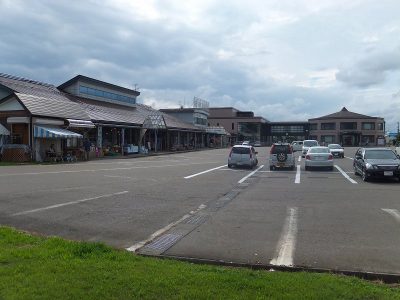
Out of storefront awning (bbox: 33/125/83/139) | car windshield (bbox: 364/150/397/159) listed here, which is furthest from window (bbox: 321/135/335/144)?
car windshield (bbox: 364/150/397/159)

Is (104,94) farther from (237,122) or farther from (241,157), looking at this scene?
(237,122)

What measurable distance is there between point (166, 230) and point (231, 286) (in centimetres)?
418

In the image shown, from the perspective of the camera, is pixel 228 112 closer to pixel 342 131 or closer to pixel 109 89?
pixel 342 131

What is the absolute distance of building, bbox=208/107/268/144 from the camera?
126812mm

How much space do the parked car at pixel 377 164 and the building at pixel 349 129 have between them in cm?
10295

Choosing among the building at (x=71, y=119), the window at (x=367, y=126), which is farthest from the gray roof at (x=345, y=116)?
the building at (x=71, y=119)

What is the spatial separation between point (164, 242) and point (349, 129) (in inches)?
4871

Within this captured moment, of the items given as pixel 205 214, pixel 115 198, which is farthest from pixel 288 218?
pixel 115 198

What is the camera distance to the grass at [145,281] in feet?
16.1

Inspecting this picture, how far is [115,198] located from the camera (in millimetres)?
14086

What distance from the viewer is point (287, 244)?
26.1ft

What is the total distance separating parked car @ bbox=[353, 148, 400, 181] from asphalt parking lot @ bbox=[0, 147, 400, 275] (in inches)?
98.1

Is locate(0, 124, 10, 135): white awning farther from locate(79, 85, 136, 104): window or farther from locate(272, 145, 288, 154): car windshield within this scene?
locate(272, 145, 288, 154): car windshield

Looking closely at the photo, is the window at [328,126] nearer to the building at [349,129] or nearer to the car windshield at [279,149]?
the building at [349,129]
